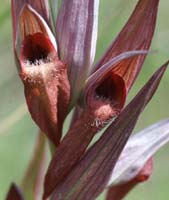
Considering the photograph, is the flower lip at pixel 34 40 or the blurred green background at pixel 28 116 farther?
the blurred green background at pixel 28 116

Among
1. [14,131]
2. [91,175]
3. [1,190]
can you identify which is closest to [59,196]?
[91,175]

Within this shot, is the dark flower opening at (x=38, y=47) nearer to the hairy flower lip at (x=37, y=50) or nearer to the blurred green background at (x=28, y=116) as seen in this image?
the hairy flower lip at (x=37, y=50)

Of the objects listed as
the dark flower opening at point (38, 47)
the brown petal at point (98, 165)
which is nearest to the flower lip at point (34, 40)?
the dark flower opening at point (38, 47)

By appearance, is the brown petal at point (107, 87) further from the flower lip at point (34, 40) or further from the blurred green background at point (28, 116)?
the blurred green background at point (28, 116)

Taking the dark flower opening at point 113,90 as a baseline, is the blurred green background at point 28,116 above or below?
below

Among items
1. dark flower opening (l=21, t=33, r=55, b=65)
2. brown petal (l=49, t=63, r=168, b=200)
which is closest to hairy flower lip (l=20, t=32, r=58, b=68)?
dark flower opening (l=21, t=33, r=55, b=65)

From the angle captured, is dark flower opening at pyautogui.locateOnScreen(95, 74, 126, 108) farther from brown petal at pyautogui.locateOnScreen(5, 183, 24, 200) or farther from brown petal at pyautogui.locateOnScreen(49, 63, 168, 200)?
brown petal at pyautogui.locateOnScreen(5, 183, 24, 200)

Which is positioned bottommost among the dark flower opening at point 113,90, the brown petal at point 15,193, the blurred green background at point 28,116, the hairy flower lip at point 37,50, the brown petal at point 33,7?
the blurred green background at point 28,116

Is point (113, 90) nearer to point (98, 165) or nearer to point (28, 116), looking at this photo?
point (98, 165)
